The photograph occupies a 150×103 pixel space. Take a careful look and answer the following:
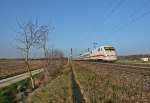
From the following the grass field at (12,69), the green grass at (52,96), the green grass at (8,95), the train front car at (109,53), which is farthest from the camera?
the train front car at (109,53)

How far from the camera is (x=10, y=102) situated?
14414 millimetres

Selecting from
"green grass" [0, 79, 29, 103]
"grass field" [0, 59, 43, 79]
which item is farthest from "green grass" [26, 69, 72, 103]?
"grass field" [0, 59, 43, 79]

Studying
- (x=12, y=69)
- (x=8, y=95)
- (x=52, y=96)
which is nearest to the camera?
(x=52, y=96)

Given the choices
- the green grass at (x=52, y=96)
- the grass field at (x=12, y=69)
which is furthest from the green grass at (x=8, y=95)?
the grass field at (x=12, y=69)

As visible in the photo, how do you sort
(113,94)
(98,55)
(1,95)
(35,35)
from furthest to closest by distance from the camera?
(98,55)
(35,35)
(1,95)
(113,94)

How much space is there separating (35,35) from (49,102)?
1220 cm

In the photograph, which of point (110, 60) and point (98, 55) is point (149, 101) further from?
point (98, 55)

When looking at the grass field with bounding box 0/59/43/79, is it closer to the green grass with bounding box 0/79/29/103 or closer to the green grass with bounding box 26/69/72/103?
the green grass with bounding box 0/79/29/103

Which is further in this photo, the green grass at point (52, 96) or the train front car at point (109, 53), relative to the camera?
the train front car at point (109, 53)

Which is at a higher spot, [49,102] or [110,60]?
[110,60]

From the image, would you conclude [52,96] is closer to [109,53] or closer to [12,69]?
[109,53]

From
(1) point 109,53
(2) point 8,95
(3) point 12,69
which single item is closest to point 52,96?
(2) point 8,95

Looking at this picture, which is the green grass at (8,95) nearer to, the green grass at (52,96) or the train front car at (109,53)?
the green grass at (52,96)

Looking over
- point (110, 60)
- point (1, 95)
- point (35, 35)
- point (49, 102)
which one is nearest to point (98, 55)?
point (110, 60)
